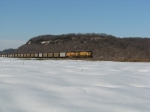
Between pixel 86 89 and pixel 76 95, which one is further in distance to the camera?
pixel 86 89

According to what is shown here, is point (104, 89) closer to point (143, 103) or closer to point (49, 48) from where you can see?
point (143, 103)

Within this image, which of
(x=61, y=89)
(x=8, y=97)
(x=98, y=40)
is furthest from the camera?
(x=98, y=40)

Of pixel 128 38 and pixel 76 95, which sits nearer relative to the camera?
pixel 76 95

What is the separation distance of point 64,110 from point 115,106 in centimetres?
66

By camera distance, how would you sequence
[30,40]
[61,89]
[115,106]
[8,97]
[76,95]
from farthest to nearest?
[30,40] < [61,89] < [76,95] < [8,97] < [115,106]

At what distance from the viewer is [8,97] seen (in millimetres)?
2920

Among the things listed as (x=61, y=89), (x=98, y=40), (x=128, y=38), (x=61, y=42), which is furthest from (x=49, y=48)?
(x=61, y=89)

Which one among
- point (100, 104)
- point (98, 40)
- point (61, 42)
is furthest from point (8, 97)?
point (61, 42)

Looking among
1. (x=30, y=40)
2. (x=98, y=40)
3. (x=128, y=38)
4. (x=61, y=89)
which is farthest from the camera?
(x=30, y=40)

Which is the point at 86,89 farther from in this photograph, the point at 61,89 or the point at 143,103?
the point at 143,103

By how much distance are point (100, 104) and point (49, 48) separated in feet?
316

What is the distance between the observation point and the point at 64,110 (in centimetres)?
252

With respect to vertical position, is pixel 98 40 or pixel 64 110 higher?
pixel 98 40

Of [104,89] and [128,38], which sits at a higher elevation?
[128,38]
